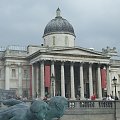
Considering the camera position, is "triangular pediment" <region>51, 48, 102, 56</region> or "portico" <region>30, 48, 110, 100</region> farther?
"triangular pediment" <region>51, 48, 102, 56</region>

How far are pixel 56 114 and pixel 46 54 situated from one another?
5659cm

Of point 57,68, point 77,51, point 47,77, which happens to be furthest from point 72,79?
point 57,68

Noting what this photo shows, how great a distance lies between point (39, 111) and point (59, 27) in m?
66.8

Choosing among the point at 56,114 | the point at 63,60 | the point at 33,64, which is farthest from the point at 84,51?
the point at 56,114

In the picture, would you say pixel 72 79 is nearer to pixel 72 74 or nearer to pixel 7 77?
pixel 72 74

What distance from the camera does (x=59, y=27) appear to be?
71.7 meters

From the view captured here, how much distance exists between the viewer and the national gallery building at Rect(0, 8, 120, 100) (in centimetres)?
6297

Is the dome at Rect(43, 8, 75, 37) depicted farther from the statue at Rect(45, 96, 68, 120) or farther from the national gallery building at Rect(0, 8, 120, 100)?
the statue at Rect(45, 96, 68, 120)

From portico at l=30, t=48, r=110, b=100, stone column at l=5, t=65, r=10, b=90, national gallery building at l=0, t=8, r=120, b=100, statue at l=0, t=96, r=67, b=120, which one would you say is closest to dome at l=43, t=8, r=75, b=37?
national gallery building at l=0, t=8, r=120, b=100

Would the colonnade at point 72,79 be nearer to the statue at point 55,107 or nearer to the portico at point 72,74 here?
the portico at point 72,74

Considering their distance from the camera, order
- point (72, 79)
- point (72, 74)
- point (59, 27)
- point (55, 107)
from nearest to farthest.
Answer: point (55, 107) < point (72, 79) < point (72, 74) < point (59, 27)

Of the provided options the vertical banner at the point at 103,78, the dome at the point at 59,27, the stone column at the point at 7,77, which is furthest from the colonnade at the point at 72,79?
the dome at the point at 59,27

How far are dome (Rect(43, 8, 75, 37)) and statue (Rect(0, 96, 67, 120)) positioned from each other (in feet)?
216

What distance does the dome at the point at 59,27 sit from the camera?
235ft
